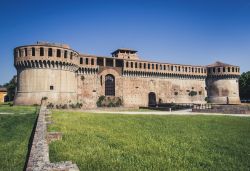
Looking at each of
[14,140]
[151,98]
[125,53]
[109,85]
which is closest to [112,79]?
[109,85]

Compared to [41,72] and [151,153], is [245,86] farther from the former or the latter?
[151,153]

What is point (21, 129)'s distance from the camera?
1516cm

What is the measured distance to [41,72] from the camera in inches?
1362

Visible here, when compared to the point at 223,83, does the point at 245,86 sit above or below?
below

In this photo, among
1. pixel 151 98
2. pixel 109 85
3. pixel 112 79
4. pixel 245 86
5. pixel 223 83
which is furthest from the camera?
pixel 245 86

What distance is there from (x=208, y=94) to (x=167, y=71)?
12898mm

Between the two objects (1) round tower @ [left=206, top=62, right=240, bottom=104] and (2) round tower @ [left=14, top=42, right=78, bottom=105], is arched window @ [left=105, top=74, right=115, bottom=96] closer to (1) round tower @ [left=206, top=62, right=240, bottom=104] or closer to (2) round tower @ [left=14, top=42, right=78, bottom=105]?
(2) round tower @ [left=14, top=42, right=78, bottom=105]

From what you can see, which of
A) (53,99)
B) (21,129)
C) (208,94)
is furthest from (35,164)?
(208,94)

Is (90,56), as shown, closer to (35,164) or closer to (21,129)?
(21,129)

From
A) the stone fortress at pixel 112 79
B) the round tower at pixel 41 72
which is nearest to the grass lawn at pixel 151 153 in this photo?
the round tower at pixel 41 72

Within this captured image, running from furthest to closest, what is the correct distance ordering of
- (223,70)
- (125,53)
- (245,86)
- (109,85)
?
(245,86) < (125,53) < (223,70) < (109,85)

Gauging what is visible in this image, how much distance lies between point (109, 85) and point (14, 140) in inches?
1223

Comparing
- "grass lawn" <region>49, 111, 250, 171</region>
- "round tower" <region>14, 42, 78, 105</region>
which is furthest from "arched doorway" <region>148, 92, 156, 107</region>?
"grass lawn" <region>49, 111, 250, 171</region>

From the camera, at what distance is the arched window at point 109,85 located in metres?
42.6
